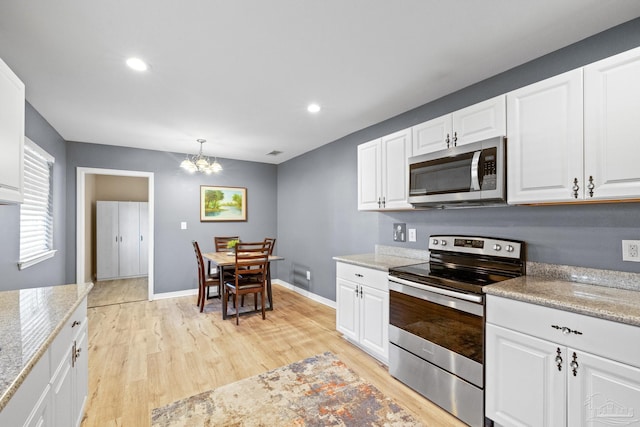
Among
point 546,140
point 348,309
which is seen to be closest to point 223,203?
point 348,309

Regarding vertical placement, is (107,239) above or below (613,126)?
below

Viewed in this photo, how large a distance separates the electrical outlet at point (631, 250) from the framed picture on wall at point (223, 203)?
194 inches

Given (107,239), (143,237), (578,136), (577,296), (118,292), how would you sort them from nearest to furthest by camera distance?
(577,296), (578,136), (118,292), (107,239), (143,237)

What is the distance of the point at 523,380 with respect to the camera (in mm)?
1568

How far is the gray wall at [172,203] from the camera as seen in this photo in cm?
415

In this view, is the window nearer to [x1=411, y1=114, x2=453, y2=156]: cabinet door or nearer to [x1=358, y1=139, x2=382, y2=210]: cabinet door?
[x1=358, y1=139, x2=382, y2=210]: cabinet door

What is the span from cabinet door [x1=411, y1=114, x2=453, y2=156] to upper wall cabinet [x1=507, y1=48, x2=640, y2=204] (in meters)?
0.46

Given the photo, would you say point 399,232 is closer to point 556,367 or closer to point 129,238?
point 556,367

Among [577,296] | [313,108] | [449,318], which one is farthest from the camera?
[313,108]

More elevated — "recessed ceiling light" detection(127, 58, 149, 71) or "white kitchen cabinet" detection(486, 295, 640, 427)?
"recessed ceiling light" detection(127, 58, 149, 71)

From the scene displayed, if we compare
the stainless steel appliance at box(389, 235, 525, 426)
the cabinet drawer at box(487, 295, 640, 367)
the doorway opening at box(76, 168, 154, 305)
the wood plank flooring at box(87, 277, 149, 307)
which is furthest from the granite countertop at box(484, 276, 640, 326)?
the wood plank flooring at box(87, 277, 149, 307)

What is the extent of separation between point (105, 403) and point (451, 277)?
2584 millimetres

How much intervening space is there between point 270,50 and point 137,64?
1.00 m

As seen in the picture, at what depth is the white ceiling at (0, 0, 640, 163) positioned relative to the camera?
5.22ft
